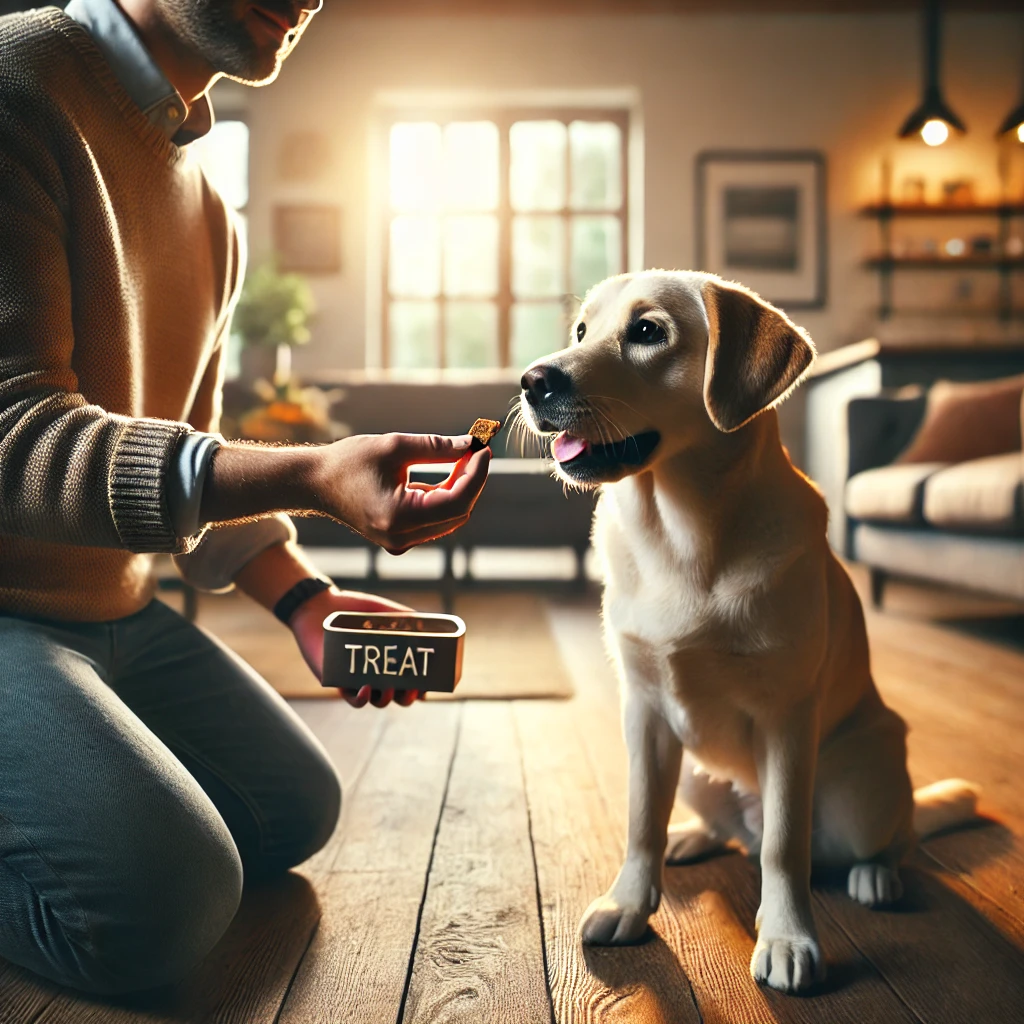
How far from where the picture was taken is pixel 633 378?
1.06 meters

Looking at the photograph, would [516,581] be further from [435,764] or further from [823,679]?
[823,679]

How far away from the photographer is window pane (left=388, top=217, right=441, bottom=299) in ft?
23.4

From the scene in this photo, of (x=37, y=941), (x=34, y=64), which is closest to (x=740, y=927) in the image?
(x=37, y=941)

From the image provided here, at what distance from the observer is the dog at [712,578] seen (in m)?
1.03

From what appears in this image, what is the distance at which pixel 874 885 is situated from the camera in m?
1.18

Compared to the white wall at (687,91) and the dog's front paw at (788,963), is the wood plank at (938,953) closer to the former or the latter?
the dog's front paw at (788,963)

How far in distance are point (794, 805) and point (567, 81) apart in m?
6.80

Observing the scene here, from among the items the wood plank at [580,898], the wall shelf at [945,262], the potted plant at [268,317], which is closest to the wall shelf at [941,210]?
the wall shelf at [945,262]

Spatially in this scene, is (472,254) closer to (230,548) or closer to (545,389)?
(230,548)

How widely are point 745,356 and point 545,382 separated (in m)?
0.22

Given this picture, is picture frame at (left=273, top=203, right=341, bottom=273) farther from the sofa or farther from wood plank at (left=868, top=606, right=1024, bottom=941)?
wood plank at (left=868, top=606, right=1024, bottom=941)

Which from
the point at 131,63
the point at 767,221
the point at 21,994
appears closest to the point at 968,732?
the point at 21,994

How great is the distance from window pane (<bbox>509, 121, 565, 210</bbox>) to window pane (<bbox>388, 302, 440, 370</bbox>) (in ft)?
3.40

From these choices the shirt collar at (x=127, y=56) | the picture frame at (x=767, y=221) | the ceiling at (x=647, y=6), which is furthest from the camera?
the picture frame at (x=767, y=221)
